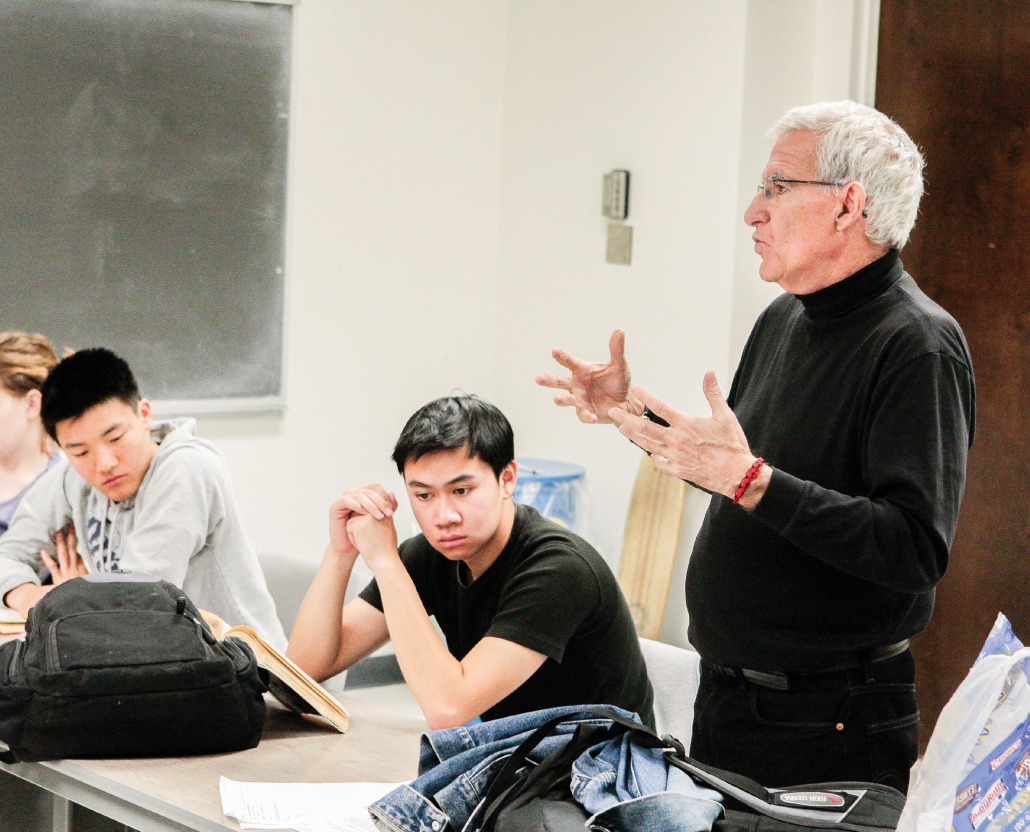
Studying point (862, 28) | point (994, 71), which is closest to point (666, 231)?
point (862, 28)

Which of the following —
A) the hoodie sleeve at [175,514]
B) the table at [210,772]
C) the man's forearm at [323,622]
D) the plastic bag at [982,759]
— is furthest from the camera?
the hoodie sleeve at [175,514]

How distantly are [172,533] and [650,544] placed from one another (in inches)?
66.3

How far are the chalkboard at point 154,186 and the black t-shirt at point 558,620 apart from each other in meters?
1.91

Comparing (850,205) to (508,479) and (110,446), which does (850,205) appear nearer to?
(508,479)

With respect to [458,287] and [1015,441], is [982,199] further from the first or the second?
[458,287]

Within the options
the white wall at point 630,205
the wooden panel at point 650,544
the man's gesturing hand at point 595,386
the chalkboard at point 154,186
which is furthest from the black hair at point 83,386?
the white wall at point 630,205

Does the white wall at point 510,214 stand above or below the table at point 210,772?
above

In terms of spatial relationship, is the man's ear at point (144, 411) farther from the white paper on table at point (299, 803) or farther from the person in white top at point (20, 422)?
the white paper on table at point (299, 803)

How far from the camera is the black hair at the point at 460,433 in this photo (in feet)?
6.38

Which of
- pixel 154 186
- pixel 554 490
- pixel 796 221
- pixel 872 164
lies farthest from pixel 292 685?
pixel 154 186

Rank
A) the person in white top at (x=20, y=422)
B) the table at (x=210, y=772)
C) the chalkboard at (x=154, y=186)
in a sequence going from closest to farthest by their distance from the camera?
the table at (x=210, y=772) → the person in white top at (x=20, y=422) → the chalkboard at (x=154, y=186)

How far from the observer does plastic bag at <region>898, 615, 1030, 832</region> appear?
3.60ft

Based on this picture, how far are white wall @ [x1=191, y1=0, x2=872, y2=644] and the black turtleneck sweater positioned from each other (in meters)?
1.83

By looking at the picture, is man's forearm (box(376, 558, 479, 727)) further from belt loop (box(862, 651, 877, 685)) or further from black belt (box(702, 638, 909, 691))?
belt loop (box(862, 651, 877, 685))
